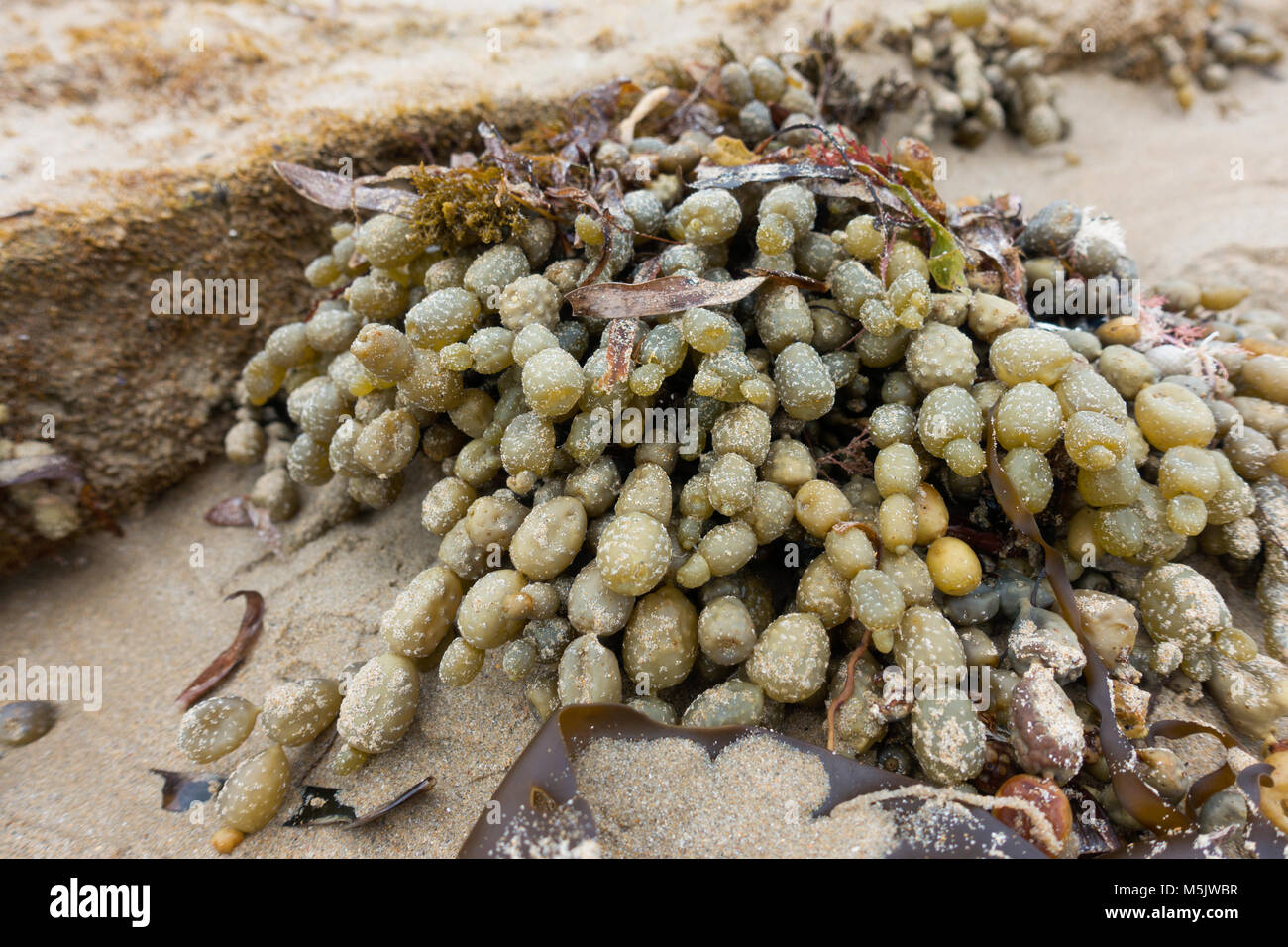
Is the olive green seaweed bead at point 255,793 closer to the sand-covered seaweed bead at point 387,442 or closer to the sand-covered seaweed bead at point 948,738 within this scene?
the sand-covered seaweed bead at point 387,442

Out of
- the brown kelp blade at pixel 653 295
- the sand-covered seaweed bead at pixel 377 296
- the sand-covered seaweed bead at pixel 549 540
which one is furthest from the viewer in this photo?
the sand-covered seaweed bead at pixel 377 296

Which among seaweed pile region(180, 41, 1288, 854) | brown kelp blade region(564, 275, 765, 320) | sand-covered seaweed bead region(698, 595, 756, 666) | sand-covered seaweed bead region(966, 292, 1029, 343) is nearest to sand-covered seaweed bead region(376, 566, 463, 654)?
seaweed pile region(180, 41, 1288, 854)

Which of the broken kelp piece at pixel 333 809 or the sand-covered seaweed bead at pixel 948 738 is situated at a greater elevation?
the sand-covered seaweed bead at pixel 948 738

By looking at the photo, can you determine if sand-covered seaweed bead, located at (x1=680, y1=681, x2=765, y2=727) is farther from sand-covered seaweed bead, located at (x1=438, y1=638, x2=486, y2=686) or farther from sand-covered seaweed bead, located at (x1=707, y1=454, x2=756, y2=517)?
sand-covered seaweed bead, located at (x1=438, y1=638, x2=486, y2=686)

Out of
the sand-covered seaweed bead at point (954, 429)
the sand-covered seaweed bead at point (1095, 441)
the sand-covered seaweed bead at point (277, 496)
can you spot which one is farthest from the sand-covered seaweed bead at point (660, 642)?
the sand-covered seaweed bead at point (277, 496)

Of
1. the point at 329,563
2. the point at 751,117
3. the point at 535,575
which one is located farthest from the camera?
the point at 751,117
